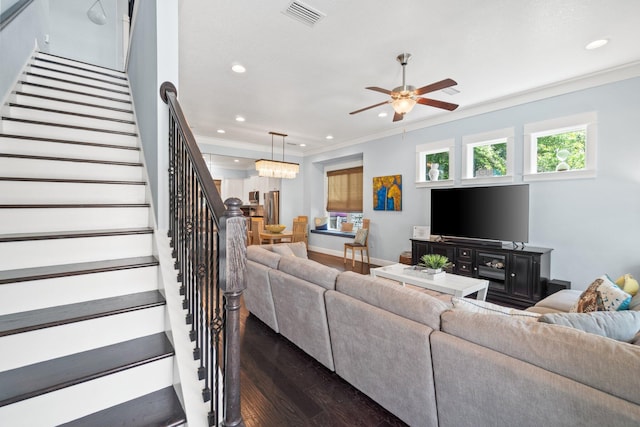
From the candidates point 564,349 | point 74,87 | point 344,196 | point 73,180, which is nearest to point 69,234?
point 73,180

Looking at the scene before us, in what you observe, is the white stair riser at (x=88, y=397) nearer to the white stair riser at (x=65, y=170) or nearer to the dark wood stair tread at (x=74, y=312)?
the dark wood stair tread at (x=74, y=312)

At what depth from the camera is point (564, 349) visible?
1.06 m

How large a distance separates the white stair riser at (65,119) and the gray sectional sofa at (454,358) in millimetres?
2254

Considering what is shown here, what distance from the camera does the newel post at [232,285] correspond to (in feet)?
3.08

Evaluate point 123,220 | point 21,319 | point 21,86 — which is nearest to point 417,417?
point 21,319

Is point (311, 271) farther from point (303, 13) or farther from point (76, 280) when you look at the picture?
point (303, 13)

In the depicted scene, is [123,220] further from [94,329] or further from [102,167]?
[94,329]

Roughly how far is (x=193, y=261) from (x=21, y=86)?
284 centimetres

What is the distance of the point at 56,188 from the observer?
1789 millimetres

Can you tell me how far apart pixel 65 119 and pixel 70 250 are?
5.12 feet

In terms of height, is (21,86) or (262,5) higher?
(262,5)

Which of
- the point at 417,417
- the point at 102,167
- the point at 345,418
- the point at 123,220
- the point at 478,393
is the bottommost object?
the point at 345,418

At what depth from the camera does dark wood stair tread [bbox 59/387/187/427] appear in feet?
3.53

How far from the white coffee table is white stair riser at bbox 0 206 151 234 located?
2.79m
